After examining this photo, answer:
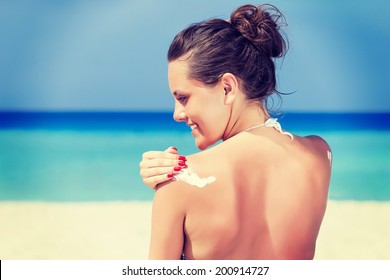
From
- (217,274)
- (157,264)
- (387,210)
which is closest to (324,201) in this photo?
(217,274)

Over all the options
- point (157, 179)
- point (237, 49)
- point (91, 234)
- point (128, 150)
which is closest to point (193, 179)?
point (157, 179)

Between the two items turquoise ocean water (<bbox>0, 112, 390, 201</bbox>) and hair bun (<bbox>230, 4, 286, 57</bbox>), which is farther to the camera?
turquoise ocean water (<bbox>0, 112, 390, 201</bbox>)

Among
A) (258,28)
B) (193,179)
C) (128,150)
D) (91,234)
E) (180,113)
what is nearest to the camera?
(193,179)

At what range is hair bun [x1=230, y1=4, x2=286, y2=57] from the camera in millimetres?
1764

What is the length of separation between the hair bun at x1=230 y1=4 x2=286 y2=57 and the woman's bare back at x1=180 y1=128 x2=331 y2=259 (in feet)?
0.84

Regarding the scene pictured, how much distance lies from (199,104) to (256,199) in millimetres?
346

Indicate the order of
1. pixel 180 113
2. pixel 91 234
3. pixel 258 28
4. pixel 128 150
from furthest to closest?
pixel 128 150, pixel 91 234, pixel 180 113, pixel 258 28

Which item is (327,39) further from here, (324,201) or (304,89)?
(324,201)

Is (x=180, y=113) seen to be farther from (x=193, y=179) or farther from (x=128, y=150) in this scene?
(x=128, y=150)

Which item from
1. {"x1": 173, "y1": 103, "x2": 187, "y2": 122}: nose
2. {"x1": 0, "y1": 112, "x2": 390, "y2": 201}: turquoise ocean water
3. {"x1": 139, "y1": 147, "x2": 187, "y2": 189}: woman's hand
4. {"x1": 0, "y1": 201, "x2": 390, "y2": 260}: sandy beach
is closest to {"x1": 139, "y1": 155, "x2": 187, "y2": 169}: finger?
{"x1": 139, "y1": 147, "x2": 187, "y2": 189}: woman's hand

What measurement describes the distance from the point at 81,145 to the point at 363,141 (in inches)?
53.8

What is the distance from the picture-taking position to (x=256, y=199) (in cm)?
171

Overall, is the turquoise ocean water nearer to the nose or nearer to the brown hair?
the nose

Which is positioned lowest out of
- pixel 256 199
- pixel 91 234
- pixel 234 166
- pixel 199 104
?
pixel 91 234
